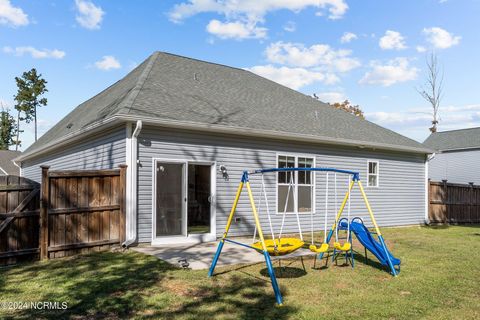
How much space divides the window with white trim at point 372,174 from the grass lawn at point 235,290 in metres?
6.10

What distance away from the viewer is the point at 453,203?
1664 cm

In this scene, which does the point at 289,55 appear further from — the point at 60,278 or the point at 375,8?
the point at 60,278

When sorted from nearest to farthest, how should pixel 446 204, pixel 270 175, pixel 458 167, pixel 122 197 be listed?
pixel 122 197
pixel 270 175
pixel 446 204
pixel 458 167

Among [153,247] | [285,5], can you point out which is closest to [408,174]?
[285,5]

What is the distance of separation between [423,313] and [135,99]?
24.9ft

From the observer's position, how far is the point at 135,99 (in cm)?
970

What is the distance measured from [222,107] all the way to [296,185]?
3.19m

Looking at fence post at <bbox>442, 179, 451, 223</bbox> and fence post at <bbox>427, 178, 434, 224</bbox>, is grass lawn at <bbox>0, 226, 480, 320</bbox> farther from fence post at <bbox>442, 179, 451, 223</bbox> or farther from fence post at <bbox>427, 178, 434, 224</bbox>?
fence post at <bbox>442, 179, 451, 223</bbox>

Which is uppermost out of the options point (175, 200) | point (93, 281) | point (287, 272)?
point (175, 200)

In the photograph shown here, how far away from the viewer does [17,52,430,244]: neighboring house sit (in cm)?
928

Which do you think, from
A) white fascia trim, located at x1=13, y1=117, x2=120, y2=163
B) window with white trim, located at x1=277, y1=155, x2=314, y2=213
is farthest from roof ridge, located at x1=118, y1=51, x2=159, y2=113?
window with white trim, located at x1=277, y1=155, x2=314, y2=213

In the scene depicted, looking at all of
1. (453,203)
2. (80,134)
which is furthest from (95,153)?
(453,203)

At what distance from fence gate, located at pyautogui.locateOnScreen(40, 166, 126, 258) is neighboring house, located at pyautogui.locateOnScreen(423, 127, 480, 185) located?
25.6m

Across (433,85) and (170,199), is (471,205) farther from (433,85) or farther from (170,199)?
(433,85)
